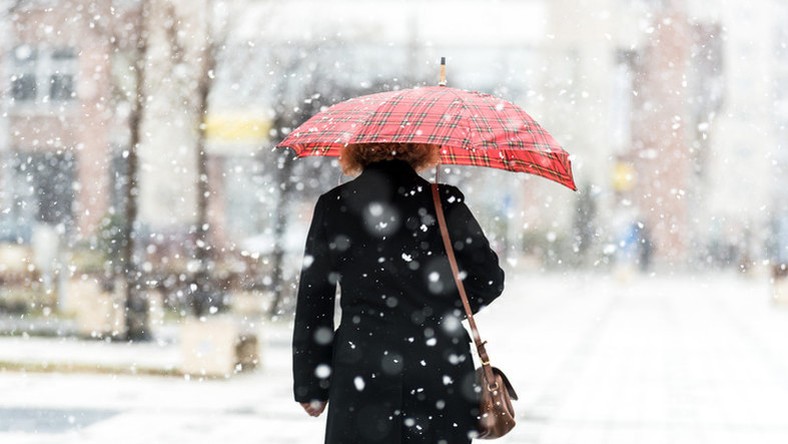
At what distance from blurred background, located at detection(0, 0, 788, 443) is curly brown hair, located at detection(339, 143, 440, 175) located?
4.76m

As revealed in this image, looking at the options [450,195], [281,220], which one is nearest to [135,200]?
[281,220]

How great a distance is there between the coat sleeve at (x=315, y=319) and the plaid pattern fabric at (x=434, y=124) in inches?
11.9

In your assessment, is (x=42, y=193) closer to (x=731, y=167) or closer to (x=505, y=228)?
(x=505, y=228)

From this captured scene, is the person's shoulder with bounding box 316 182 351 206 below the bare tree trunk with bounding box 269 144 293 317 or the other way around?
the other way around

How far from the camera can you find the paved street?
25.6ft

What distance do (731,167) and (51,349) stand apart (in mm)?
53325

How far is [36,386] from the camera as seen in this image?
986cm

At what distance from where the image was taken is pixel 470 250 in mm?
3391

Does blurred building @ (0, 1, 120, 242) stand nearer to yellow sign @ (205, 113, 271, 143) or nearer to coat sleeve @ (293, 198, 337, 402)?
yellow sign @ (205, 113, 271, 143)

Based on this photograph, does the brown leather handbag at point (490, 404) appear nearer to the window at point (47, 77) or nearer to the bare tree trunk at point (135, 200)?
the bare tree trunk at point (135, 200)

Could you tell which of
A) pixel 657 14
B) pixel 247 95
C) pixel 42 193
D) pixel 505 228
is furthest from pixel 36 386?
pixel 657 14

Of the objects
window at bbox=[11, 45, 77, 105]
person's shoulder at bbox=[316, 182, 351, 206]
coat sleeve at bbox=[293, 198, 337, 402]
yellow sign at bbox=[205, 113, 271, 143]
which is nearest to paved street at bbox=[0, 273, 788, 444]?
yellow sign at bbox=[205, 113, 271, 143]

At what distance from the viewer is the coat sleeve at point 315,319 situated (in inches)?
135

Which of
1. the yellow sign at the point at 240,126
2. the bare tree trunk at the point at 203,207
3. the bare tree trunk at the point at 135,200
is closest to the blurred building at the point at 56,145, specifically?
the yellow sign at the point at 240,126
